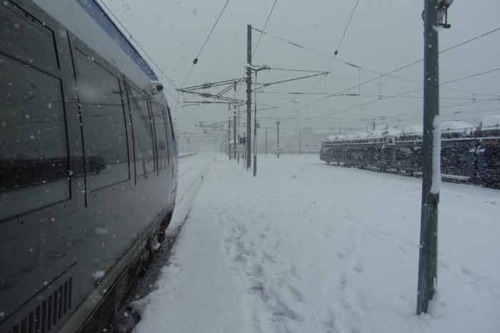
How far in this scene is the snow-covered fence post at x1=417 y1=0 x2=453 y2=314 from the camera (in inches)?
172

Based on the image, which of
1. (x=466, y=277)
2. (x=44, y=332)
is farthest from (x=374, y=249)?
(x=44, y=332)

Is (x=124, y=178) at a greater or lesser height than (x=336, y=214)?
greater

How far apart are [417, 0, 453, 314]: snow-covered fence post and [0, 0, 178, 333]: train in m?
2.88

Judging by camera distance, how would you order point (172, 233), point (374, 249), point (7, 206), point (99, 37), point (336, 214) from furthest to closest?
point (336, 214)
point (172, 233)
point (374, 249)
point (99, 37)
point (7, 206)

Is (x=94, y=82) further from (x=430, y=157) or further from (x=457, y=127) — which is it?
(x=457, y=127)

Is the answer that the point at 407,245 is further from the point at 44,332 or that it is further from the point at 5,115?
the point at 5,115

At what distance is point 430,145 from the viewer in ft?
14.3

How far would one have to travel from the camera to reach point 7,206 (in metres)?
2.06

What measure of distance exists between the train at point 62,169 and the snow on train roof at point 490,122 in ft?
60.5

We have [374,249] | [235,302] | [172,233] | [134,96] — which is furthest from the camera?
[172,233]

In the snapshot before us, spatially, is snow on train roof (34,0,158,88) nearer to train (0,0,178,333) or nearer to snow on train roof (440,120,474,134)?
train (0,0,178,333)

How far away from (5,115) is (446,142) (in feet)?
77.6

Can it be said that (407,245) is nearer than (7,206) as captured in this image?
No

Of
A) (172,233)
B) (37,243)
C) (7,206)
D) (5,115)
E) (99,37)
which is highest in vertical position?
(99,37)
